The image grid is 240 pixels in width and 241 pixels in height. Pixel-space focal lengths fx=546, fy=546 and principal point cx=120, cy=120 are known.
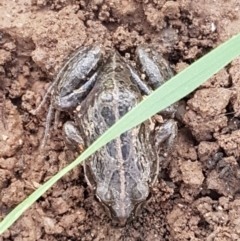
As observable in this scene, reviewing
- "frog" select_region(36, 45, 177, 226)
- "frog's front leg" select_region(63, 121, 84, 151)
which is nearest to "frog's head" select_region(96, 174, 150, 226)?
"frog" select_region(36, 45, 177, 226)

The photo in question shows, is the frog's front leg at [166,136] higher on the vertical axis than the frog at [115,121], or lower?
lower

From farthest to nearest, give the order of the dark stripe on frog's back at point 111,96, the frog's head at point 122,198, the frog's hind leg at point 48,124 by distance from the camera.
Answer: the frog's hind leg at point 48,124
the dark stripe on frog's back at point 111,96
the frog's head at point 122,198

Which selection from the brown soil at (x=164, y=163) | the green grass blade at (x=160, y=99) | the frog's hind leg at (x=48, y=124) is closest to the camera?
the green grass blade at (x=160, y=99)

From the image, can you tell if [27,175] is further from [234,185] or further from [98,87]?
[234,185]

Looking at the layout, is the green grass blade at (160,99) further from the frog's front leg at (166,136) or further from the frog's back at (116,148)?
the frog's front leg at (166,136)

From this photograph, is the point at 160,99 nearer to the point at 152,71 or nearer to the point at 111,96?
the point at 111,96

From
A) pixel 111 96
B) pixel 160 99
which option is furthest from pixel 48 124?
pixel 160 99

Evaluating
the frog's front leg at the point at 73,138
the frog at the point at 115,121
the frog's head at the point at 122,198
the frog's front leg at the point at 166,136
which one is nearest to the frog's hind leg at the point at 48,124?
the frog at the point at 115,121
